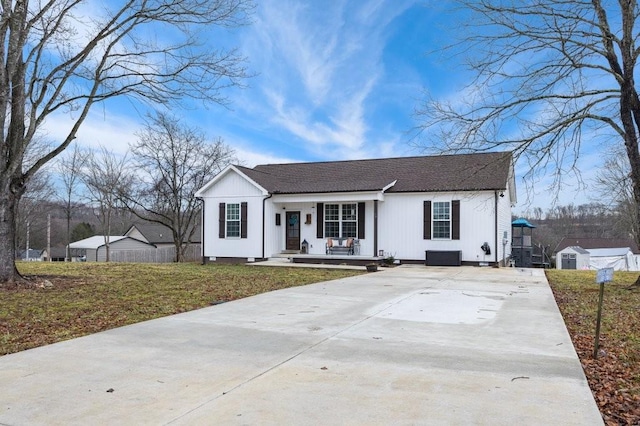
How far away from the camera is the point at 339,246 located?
1961 cm

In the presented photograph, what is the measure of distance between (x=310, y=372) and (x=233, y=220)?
55.0 feet

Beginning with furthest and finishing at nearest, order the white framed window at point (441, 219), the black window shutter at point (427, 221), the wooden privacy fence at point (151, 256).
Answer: the wooden privacy fence at point (151, 256) → the black window shutter at point (427, 221) → the white framed window at point (441, 219)

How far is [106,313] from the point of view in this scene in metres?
7.38

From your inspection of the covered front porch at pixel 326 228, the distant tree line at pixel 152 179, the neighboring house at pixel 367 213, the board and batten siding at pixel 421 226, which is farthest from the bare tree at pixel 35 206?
the board and batten siding at pixel 421 226

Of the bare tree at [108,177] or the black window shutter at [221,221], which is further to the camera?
the bare tree at [108,177]

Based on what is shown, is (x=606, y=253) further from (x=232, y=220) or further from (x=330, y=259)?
(x=232, y=220)

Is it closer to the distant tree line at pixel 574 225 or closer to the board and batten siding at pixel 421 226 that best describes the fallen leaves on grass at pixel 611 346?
the board and batten siding at pixel 421 226

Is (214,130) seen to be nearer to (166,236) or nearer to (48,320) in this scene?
(166,236)

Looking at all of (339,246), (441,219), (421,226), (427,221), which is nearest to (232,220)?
(339,246)

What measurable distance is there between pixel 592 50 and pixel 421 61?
11.5 feet

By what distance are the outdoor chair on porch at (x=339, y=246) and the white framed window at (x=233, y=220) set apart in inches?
162

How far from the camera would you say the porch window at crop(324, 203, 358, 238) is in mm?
19875

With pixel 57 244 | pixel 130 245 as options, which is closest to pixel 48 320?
pixel 130 245

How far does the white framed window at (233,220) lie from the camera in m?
20.5
